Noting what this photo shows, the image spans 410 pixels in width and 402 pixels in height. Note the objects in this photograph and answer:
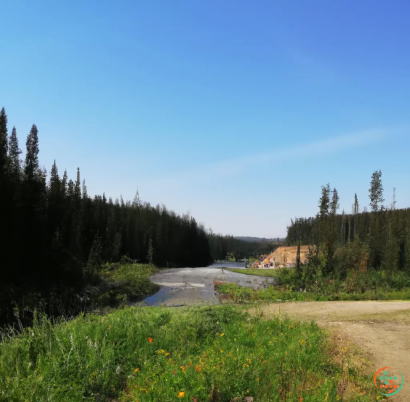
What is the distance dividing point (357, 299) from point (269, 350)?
14.2m

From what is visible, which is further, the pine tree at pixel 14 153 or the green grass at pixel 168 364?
the pine tree at pixel 14 153

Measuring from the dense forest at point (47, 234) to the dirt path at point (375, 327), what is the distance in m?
14.4

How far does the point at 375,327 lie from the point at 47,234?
32396 millimetres

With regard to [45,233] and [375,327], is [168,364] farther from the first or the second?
[45,233]

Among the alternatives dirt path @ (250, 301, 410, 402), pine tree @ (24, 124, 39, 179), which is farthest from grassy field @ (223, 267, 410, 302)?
pine tree @ (24, 124, 39, 179)

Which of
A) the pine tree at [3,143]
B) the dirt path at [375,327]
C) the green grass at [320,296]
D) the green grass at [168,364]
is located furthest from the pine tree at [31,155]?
the green grass at [168,364]

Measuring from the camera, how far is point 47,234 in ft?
114

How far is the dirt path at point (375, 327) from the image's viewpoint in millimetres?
6864

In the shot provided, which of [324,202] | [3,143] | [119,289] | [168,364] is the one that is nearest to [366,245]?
[324,202]

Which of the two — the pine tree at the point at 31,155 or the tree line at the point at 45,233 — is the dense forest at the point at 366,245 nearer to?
the tree line at the point at 45,233

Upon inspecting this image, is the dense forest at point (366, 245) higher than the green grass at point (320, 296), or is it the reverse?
the dense forest at point (366, 245)

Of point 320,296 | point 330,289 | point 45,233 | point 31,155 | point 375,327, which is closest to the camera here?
point 375,327

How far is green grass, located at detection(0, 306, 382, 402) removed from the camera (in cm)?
489

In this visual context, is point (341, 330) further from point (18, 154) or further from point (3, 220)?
point (18, 154)
